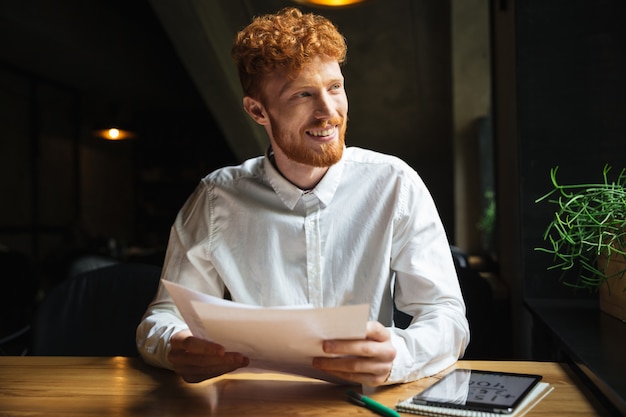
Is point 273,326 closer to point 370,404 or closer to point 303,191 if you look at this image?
point 370,404

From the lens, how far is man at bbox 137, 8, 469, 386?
4.70 ft

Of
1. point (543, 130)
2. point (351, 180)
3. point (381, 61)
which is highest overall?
point (381, 61)

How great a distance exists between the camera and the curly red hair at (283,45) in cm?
143

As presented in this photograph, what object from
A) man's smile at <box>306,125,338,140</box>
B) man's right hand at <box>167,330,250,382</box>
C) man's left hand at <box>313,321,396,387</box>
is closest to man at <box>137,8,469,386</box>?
man's smile at <box>306,125,338,140</box>

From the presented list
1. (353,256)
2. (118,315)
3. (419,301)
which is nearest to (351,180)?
(353,256)

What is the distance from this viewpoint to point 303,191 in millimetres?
1591

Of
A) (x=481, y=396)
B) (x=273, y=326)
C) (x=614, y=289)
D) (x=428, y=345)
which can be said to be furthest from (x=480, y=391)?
(x=614, y=289)

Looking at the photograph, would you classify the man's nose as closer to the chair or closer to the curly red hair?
the curly red hair

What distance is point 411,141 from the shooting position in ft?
29.9

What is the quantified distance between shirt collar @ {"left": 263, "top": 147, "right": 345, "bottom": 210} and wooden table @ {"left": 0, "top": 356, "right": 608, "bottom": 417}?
18.8 inches

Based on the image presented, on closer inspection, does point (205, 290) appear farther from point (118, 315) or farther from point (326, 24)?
point (326, 24)

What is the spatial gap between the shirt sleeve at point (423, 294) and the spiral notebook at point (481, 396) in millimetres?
74

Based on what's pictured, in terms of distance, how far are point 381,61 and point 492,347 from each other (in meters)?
5.56

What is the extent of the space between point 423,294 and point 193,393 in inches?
21.7
